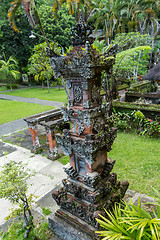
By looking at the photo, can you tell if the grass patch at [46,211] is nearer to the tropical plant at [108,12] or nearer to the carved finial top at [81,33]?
the carved finial top at [81,33]

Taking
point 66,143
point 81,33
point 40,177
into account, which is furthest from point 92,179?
point 40,177

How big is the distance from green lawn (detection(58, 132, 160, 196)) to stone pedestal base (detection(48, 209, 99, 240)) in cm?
285

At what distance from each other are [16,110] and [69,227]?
16.0 metres

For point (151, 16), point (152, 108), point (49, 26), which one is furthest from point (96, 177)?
point (49, 26)

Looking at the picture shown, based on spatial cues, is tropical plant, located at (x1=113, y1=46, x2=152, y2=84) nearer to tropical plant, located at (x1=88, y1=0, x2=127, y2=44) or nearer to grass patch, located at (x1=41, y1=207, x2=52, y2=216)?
tropical plant, located at (x1=88, y1=0, x2=127, y2=44)

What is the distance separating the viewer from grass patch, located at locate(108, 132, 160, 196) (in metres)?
6.58

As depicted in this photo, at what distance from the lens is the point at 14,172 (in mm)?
4082

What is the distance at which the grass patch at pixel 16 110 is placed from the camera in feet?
52.8

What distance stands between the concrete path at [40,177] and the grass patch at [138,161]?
2587 mm

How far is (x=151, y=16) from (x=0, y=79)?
3400cm

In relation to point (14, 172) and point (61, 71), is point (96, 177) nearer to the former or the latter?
point (14, 172)

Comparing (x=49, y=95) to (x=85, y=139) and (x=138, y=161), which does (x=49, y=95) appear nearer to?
(x=138, y=161)

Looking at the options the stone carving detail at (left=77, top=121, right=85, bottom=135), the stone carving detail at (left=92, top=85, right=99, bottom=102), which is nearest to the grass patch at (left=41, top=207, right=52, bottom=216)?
the stone carving detail at (left=77, top=121, right=85, bottom=135)

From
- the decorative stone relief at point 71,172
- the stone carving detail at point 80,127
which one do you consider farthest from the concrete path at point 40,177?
the stone carving detail at point 80,127
